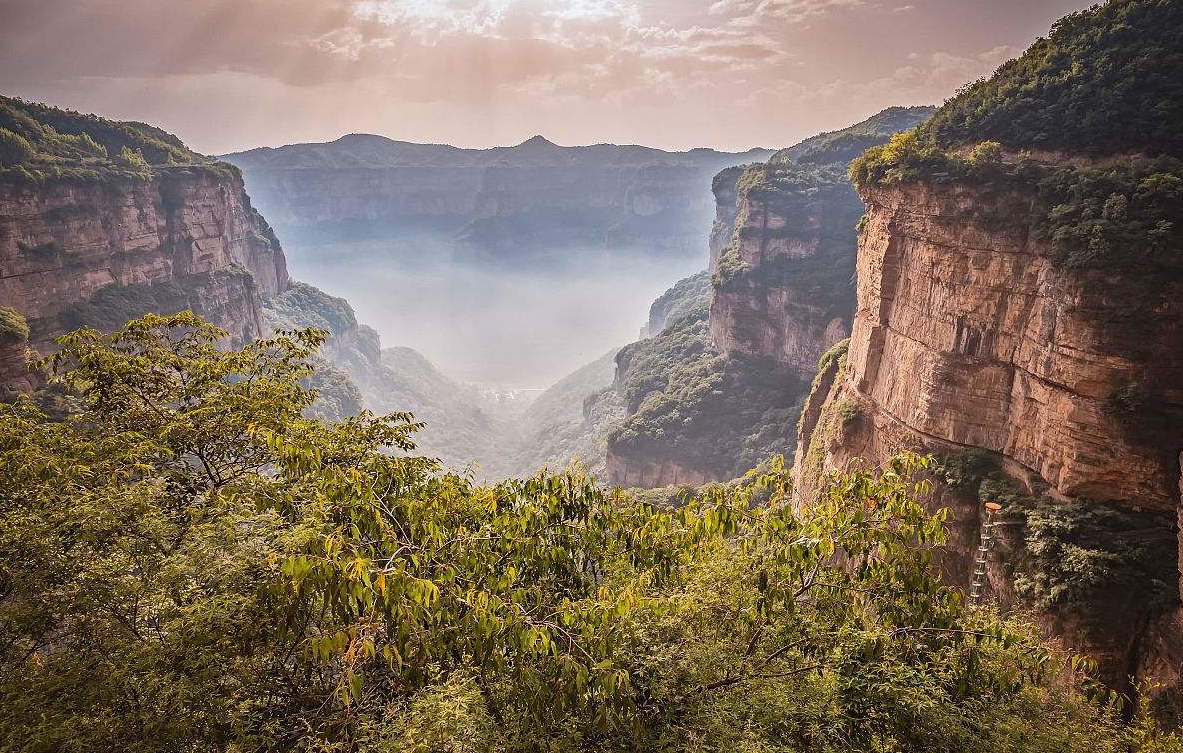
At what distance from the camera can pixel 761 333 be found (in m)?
83.6

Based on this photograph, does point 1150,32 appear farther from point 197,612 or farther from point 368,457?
point 197,612

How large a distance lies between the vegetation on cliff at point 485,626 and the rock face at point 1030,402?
11665mm

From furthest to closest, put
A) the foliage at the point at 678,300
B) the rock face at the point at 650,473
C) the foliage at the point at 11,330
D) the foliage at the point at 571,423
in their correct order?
the foliage at the point at 678,300
the foliage at the point at 571,423
the rock face at the point at 650,473
the foliage at the point at 11,330

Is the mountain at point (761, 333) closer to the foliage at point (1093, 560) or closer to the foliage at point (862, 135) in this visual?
the foliage at point (862, 135)

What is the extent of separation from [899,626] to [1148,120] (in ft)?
92.0

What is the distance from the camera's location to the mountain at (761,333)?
75250 millimetres

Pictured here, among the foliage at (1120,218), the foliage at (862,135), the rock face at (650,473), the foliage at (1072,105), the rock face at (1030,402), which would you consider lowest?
the rock face at (650,473)

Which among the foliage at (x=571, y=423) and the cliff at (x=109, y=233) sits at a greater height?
the cliff at (x=109, y=233)

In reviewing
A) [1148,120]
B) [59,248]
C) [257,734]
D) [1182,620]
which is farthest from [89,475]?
[59,248]

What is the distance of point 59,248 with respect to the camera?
58906 millimetres

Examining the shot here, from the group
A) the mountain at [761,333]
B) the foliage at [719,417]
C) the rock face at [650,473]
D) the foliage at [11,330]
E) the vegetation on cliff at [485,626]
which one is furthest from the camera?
the rock face at [650,473]

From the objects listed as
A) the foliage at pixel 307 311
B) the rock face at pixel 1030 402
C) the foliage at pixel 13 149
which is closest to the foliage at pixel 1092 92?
the rock face at pixel 1030 402

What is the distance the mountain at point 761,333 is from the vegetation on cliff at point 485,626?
64341mm

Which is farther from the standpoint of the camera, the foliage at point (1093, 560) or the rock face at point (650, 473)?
the rock face at point (650, 473)
